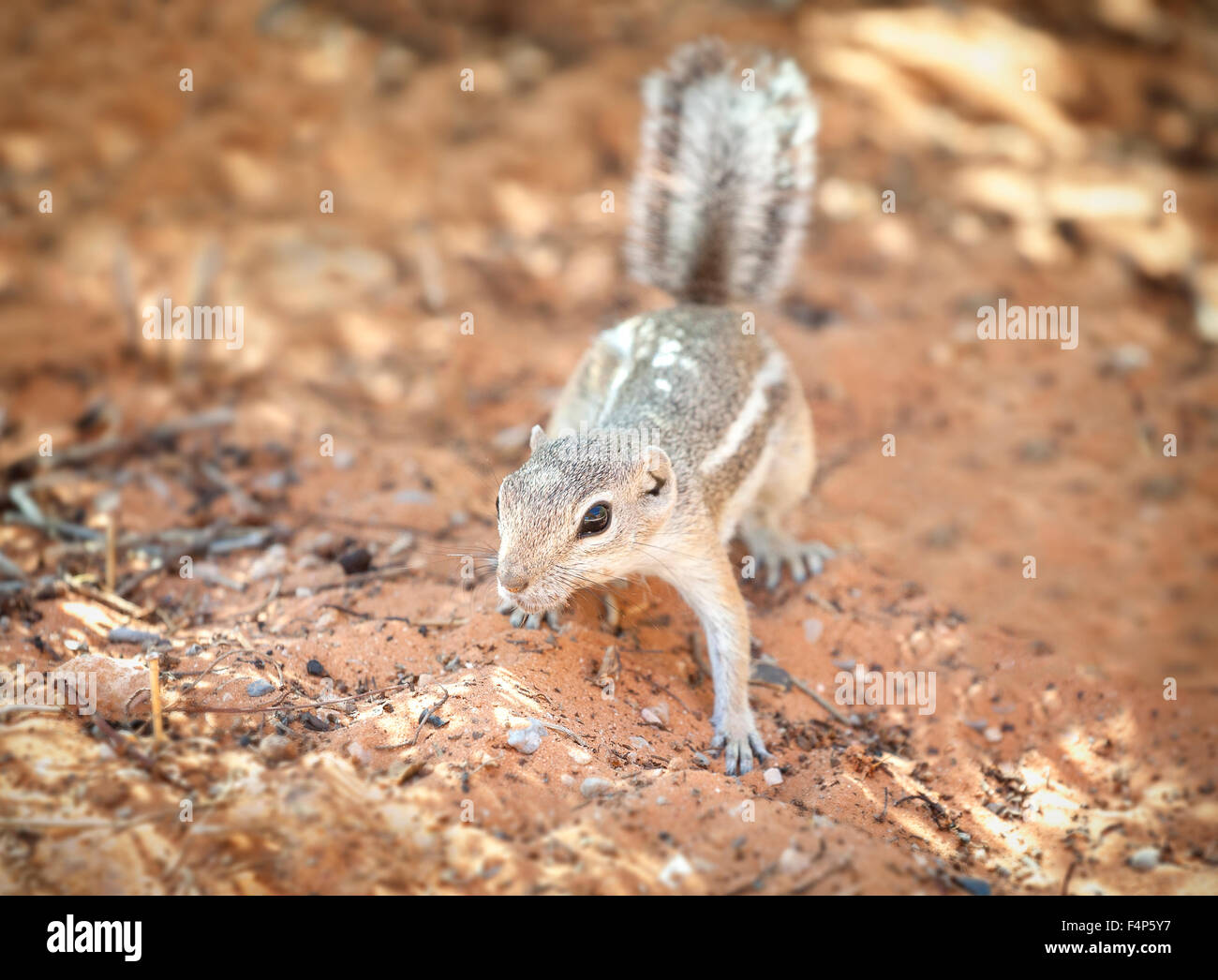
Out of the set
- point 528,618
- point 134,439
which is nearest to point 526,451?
point 528,618

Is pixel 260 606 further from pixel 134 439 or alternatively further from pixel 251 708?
pixel 134 439

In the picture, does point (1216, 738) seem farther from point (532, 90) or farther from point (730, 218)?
point (532, 90)

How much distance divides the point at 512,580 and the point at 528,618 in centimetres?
84

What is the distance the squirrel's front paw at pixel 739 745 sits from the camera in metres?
3.94

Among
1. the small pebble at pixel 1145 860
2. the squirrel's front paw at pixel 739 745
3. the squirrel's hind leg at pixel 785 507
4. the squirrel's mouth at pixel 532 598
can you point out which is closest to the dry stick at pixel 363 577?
the squirrel's mouth at pixel 532 598

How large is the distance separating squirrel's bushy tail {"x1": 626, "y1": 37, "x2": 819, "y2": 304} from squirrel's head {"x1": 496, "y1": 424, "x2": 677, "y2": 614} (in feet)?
5.67

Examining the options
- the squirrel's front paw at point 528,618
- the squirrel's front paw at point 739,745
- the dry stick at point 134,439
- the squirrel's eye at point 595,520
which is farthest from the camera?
the dry stick at point 134,439

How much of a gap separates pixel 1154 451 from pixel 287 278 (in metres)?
6.09

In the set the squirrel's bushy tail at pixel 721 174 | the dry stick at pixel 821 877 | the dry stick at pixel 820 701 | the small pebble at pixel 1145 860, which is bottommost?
the small pebble at pixel 1145 860

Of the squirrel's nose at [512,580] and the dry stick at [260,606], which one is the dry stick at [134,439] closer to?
the dry stick at [260,606]

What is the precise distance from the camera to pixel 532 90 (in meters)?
8.42

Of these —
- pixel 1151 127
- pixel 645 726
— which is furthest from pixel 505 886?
pixel 1151 127

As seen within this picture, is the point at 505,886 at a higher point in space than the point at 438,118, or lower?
lower

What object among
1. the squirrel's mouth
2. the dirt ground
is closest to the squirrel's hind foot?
the dirt ground
